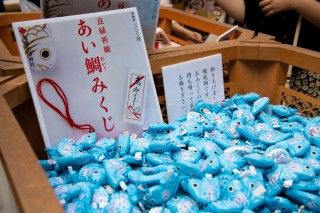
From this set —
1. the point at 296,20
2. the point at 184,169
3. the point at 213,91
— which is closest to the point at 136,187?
the point at 184,169

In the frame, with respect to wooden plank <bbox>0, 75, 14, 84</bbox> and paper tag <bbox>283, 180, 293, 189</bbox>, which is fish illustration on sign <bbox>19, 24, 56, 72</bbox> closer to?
wooden plank <bbox>0, 75, 14, 84</bbox>

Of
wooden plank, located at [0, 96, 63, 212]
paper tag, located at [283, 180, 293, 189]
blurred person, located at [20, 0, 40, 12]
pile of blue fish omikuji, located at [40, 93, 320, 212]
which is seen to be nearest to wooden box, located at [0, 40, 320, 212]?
wooden plank, located at [0, 96, 63, 212]

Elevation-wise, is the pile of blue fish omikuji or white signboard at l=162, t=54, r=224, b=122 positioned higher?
white signboard at l=162, t=54, r=224, b=122

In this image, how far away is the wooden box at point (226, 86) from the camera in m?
0.54

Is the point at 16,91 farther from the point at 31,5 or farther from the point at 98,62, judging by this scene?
the point at 31,5

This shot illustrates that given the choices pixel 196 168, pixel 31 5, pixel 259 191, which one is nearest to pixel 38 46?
pixel 196 168

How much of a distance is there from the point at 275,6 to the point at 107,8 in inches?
26.0

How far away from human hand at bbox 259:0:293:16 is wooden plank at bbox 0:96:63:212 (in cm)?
104

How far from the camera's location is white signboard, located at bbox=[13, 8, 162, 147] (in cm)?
86

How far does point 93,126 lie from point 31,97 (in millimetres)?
185

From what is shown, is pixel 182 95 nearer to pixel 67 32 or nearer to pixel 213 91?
pixel 213 91

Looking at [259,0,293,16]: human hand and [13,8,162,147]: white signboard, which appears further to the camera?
[259,0,293,16]: human hand

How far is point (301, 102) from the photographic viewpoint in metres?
1.14

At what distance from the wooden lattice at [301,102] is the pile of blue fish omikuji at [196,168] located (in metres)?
0.06
